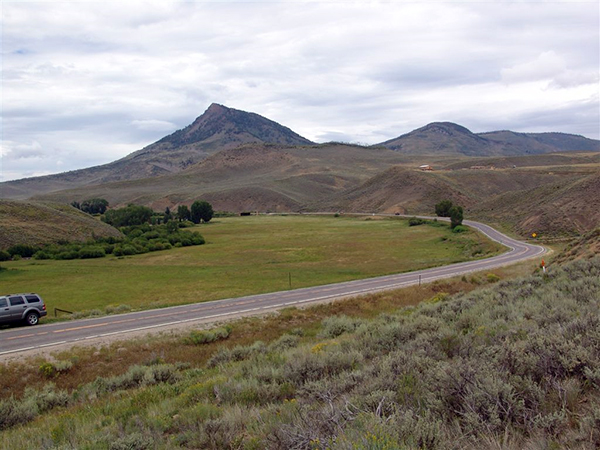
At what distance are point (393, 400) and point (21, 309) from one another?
80.6 ft

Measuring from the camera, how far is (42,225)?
86562mm

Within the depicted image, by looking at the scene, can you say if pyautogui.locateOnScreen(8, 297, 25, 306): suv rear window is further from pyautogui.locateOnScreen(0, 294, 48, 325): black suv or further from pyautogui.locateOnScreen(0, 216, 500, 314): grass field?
pyautogui.locateOnScreen(0, 216, 500, 314): grass field

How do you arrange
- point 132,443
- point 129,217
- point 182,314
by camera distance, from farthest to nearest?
point 129,217
point 182,314
point 132,443

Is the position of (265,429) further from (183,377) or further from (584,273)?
(584,273)

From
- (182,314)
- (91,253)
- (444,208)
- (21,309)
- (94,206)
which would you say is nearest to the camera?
(21,309)

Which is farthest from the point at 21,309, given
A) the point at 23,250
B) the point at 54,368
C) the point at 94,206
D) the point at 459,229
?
the point at 94,206

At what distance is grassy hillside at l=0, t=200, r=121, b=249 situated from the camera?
260 ft

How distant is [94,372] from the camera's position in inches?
589

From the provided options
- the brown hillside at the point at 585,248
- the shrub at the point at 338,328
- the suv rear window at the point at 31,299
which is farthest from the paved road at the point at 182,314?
the brown hillside at the point at 585,248

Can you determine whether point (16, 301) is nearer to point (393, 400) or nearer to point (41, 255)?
point (393, 400)

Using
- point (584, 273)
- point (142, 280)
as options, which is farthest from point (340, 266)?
point (584, 273)

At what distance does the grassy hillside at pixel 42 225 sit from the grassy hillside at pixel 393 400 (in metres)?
81.0

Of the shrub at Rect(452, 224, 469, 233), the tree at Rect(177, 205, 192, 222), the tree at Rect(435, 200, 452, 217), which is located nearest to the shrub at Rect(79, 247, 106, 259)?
the tree at Rect(177, 205, 192, 222)

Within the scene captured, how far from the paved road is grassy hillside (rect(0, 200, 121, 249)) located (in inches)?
2466
